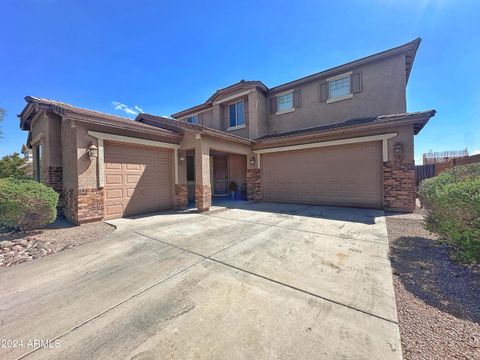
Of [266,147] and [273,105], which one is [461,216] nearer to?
[266,147]

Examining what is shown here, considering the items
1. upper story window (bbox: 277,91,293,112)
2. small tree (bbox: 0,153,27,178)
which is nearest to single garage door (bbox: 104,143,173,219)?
upper story window (bbox: 277,91,293,112)

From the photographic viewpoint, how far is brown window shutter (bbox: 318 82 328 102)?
36.8 feet

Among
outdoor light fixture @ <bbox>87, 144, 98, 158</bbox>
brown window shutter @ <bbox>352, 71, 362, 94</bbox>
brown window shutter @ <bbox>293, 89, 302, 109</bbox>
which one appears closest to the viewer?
outdoor light fixture @ <bbox>87, 144, 98, 158</bbox>

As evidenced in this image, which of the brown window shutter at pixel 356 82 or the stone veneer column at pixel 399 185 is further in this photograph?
the brown window shutter at pixel 356 82

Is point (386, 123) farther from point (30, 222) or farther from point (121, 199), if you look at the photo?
point (30, 222)

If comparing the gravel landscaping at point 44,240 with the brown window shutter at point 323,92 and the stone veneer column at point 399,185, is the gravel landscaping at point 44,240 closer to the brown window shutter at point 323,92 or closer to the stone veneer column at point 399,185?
the stone veneer column at point 399,185

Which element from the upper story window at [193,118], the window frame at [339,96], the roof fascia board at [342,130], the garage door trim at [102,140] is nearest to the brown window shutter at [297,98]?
the window frame at [339,96]

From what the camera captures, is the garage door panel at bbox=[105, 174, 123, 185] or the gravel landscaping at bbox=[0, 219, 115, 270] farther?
the garage door panel at bbox=[105, 174, 123, 185]

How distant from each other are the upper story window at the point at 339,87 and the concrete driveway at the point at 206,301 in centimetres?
900

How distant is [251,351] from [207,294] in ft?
3.45

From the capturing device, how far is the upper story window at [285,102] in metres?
12.7

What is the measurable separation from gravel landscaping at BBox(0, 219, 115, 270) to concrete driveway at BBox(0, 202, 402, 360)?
486mm

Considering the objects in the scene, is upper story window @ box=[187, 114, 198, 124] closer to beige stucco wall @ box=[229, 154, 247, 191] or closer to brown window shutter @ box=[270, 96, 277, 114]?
beige stucco wall @ box=[229, 154, 247, 191]

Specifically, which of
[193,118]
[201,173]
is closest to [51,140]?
[201,173]
